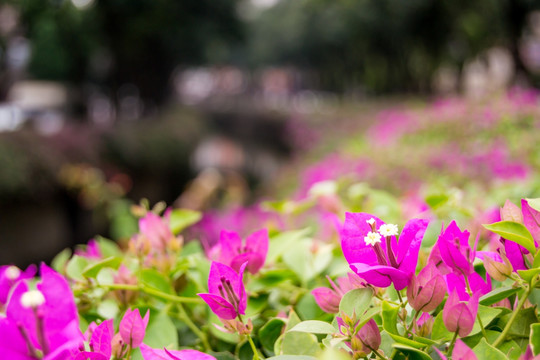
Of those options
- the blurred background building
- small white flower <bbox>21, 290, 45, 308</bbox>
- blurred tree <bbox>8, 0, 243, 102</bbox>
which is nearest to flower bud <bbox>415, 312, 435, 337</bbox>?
small white flower <bbox>21, 290, 45, 308</bbox>

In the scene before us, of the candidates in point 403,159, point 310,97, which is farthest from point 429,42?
point 310,97

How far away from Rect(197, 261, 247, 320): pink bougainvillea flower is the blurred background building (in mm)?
779

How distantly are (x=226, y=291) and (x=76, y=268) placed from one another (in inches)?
12.5

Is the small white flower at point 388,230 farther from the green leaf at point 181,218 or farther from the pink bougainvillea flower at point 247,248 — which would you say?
the green leaf at point 181,218

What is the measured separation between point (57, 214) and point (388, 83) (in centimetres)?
1241

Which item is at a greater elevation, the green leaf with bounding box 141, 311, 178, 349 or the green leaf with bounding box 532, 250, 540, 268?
the green leaf with bounding box 532, 250, 540, 268

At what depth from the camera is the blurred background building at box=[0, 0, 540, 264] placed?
23.6 ft

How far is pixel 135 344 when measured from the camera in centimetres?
60

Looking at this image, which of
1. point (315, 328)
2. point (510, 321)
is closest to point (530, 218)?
point (510, 321)

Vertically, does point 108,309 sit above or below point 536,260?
below

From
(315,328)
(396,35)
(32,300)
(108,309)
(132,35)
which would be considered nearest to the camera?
(32,300)

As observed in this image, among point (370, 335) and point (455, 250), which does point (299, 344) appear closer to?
point (370, 335)

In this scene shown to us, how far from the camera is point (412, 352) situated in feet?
1.69

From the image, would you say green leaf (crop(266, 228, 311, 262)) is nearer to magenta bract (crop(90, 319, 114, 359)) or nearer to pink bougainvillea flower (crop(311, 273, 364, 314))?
pink bougainvillea flower (crop(311, 273, 364, 314))
